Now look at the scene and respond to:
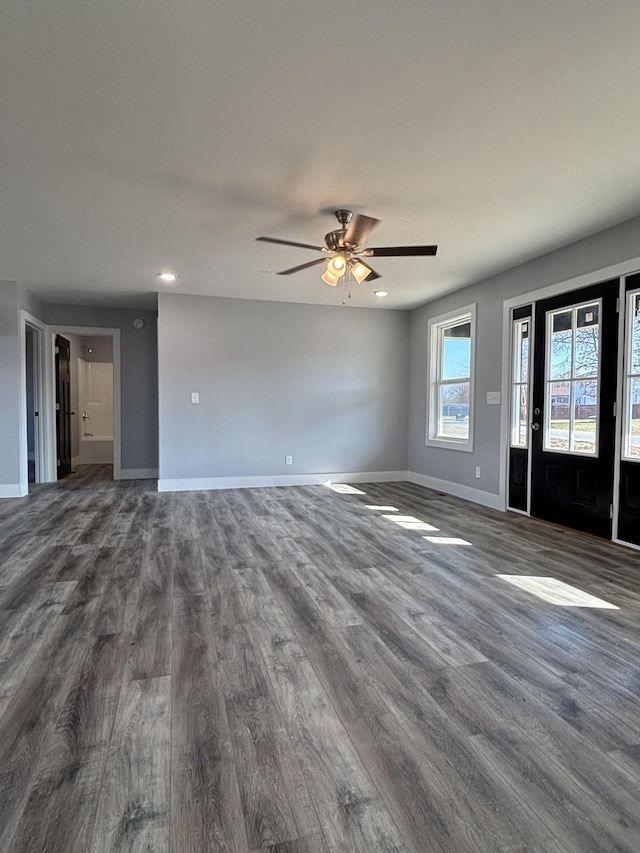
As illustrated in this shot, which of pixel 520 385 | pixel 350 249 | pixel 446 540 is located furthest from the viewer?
pixel 520 385

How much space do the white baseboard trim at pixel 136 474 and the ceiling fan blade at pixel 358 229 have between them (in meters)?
4.95

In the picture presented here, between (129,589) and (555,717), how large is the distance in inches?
87.4

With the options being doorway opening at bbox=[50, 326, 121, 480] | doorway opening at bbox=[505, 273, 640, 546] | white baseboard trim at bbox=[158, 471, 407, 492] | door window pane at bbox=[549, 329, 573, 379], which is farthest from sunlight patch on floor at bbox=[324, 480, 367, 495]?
doorway opening at bbox=[50, 326, 121, 480]

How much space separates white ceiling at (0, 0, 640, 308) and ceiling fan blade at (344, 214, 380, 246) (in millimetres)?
152

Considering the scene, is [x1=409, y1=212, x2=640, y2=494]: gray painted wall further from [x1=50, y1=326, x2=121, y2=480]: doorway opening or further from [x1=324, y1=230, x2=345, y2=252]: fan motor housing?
[x1=50, y1=326, x2=121, y2=480]: doorway opening

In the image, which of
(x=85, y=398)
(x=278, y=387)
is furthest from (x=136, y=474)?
(x=85, y=398)

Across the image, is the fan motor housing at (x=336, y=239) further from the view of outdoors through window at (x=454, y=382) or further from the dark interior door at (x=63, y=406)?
the dark interior door at (x=63, y=406)

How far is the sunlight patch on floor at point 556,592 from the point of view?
8.20 ft

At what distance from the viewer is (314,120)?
2.21m

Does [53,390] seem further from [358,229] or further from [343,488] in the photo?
[358,229]

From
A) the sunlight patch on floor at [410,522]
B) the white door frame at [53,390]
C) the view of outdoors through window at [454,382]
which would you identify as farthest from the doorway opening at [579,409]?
the white door frame at [53,390]

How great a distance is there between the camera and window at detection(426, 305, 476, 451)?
5.45m

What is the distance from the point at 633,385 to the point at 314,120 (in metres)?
2.95

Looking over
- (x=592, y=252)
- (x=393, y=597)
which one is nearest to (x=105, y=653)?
(x=393, y=597)
